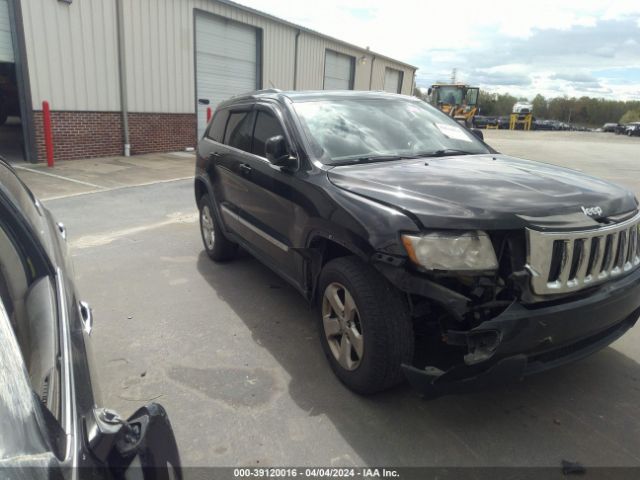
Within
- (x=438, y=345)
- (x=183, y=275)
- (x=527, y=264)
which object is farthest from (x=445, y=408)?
(x=183, y=275)

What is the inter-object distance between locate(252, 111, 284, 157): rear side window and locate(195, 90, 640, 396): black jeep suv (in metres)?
0.16

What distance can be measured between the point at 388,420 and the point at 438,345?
521 millimetres

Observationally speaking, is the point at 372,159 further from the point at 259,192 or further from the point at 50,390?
the point at 50,390

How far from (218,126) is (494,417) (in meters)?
3.89

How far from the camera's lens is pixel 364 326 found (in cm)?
255

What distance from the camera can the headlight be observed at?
2.28m

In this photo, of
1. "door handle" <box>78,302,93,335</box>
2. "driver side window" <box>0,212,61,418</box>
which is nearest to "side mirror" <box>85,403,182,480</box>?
"driver side window" <box>0,212,61,418</box>

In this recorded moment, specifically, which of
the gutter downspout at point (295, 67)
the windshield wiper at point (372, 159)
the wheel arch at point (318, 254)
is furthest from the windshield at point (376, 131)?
the gutter downspout at point (295, 67)

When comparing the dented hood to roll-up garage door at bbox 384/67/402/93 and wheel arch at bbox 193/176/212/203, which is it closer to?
wheel arch at bbox 193/176/212/203

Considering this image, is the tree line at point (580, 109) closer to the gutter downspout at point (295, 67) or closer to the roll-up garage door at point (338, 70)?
the roll-up garage door at point (338, 70)

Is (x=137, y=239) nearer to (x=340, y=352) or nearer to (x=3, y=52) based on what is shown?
(x=340, y=352)

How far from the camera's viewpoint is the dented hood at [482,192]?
2.33 meters

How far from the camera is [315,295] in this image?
124 inches

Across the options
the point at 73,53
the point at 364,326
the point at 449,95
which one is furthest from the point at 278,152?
the point at 449,95
